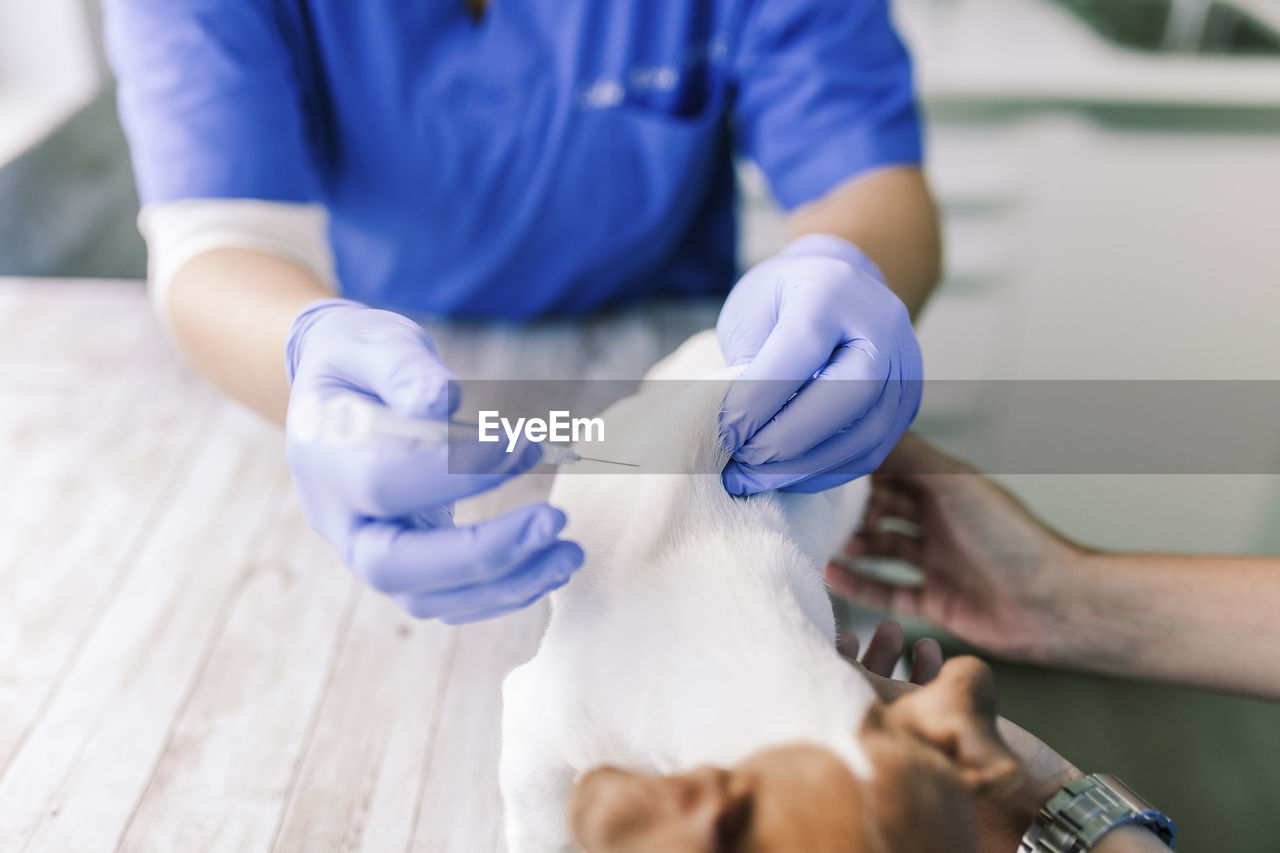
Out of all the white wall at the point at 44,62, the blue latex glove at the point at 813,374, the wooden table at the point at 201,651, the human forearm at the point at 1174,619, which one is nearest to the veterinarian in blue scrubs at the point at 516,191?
the blue latex glove at the point at 813,374

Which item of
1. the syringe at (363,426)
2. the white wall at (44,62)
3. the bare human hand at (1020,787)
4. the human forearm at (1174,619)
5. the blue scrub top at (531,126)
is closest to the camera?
the syringe at (363,426)

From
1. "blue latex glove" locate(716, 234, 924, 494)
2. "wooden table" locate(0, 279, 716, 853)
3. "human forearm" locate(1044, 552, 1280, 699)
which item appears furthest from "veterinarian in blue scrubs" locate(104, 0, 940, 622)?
"human forearm" locate(1044, 552, 1280, 699)

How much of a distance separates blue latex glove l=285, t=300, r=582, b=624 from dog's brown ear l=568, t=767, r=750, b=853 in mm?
177

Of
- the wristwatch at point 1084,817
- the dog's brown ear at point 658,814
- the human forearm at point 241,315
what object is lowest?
the wristwatch at point 1084,817

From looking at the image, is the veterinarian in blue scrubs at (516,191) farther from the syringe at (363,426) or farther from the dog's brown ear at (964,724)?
the dog's brown ear at (964,724)

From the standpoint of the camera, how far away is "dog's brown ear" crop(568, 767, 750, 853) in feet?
1.37

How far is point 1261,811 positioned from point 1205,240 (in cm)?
113

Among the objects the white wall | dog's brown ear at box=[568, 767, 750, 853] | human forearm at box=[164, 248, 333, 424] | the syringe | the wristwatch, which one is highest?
the syringe

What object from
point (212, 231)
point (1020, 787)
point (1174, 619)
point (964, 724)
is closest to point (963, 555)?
point (1174, 619)

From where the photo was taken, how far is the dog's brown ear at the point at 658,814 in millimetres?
419

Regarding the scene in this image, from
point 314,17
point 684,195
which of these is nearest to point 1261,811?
point 684,195

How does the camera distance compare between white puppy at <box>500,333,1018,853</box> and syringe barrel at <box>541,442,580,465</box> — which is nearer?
white puppy at <box>500,333,1018,853</box>

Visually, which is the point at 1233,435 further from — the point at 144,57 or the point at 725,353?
the point at 144,57

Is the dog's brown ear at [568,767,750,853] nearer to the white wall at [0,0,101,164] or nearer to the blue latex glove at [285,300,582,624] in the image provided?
the blue latex glove at [285,300,582,624]
